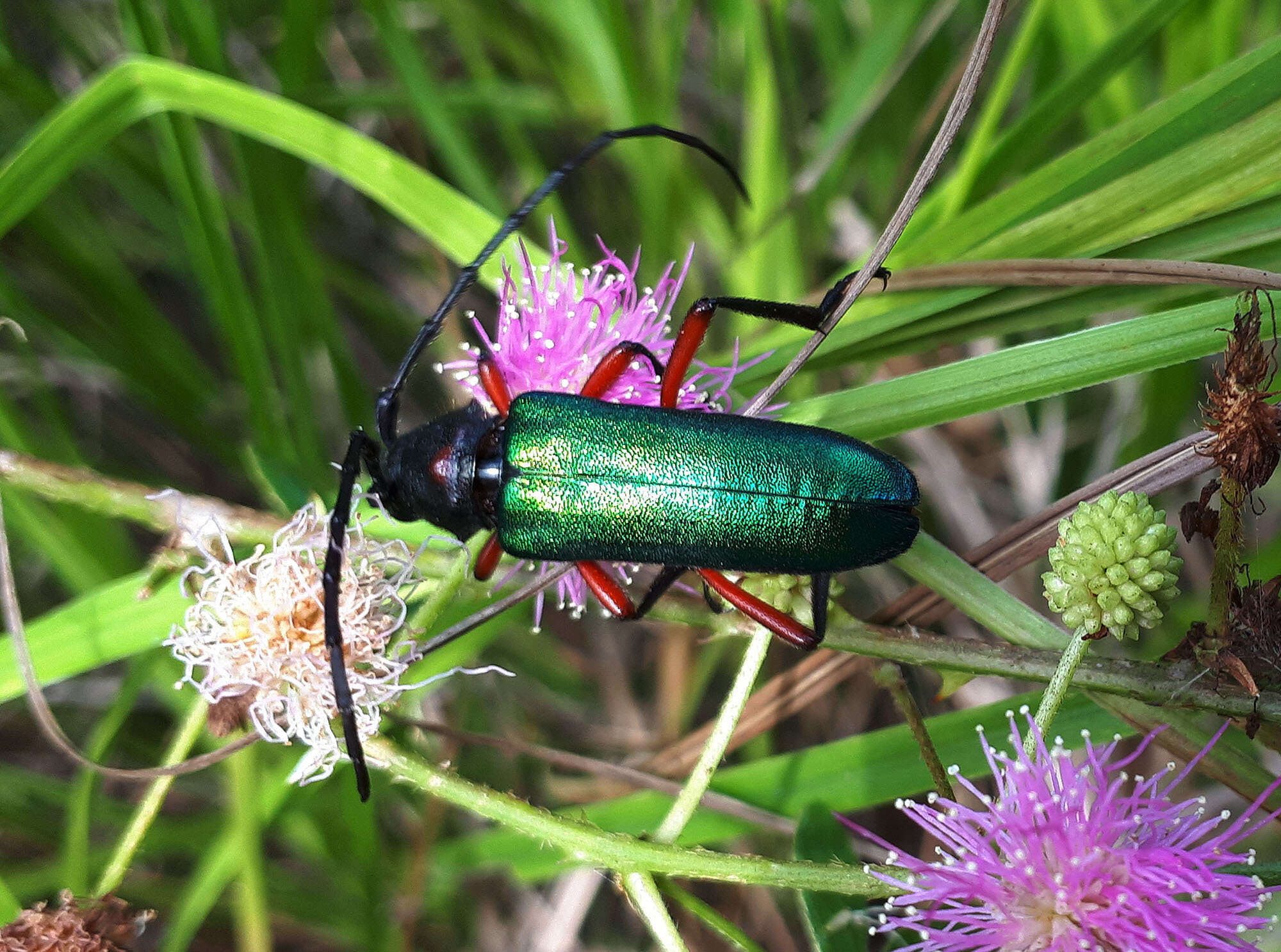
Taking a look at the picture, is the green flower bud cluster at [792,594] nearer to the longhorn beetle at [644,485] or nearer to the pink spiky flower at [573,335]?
the longhorn beetle at [644,485]

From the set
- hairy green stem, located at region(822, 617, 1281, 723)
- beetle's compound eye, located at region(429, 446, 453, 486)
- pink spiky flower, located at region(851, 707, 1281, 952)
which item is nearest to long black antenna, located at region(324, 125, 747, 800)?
beetle's compound eye, located at region(429, 446, 453, 486)

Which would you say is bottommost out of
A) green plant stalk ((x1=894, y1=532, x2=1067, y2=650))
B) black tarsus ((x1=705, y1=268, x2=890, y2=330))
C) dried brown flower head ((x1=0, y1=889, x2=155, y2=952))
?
dried brown flower head ((x1=0, y1=889, x2=155, y2=952))

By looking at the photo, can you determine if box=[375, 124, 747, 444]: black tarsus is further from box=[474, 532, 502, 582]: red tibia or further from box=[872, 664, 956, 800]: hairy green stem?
box=[872, 664, 956, 800]: hairy green stem

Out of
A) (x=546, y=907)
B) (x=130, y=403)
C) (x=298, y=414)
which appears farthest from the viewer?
(x=130, y=403)

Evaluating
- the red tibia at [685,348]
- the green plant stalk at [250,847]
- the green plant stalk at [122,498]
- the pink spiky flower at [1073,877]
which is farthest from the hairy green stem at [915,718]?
the green plant stalk at [250,847]

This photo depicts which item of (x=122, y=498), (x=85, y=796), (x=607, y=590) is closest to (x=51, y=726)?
(x=122, y=498)

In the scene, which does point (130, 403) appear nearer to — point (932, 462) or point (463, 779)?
point (463, 779)

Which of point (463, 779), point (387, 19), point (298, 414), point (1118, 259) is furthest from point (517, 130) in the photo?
point (463, 779)
